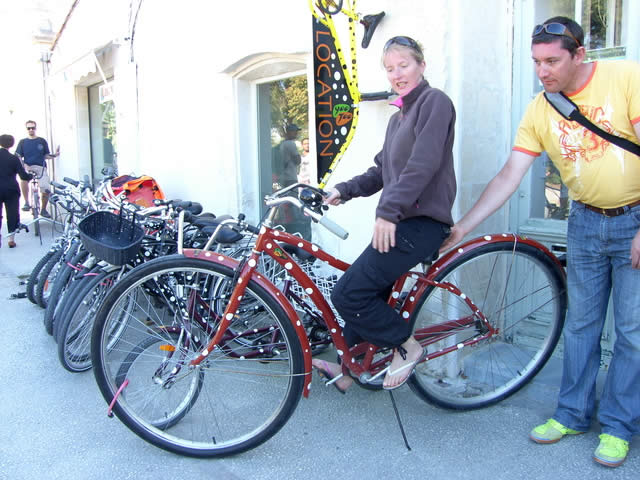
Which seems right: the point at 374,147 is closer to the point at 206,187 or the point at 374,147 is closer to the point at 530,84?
the point at 530,84

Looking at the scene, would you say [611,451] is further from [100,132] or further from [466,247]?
[100,132]

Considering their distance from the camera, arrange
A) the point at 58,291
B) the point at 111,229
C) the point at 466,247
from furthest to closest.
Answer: the point at 58,291 → the point at 111,229 → the point at 466,247

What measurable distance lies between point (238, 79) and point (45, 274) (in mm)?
2544

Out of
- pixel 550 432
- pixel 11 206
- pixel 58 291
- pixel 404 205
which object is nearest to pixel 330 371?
pixel 404 205

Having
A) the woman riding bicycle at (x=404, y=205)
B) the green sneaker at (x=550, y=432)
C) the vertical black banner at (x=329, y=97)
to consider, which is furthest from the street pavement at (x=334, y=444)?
the vertical black banner at (x=329, y=97)

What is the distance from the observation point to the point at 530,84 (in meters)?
3.54

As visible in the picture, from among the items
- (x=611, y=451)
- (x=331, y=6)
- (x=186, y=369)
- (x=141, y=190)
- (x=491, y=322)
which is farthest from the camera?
(x=141, y=190)

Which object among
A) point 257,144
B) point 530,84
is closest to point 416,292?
point 530,84

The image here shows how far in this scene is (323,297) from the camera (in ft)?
9.25

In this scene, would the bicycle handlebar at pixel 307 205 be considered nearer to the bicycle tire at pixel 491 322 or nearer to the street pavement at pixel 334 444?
the bicycle tire at pixel 491 322

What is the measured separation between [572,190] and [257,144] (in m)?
3.53

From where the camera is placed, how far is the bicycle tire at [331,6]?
3.76 meters

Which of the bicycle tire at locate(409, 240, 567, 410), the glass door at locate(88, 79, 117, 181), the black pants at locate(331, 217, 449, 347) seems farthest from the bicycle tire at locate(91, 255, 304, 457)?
the glass door at locate(88, 79, 117, 181)

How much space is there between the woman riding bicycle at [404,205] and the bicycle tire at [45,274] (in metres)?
3.40
